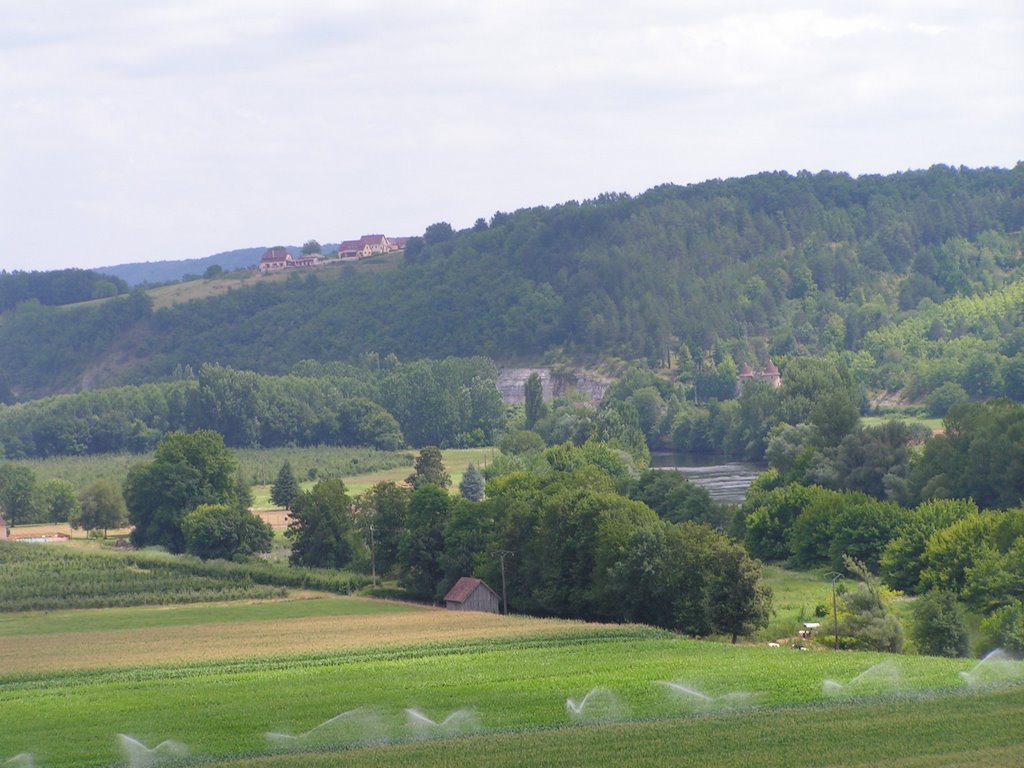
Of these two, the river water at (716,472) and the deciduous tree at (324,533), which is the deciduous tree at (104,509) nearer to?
the deciduous tree at (324,533)

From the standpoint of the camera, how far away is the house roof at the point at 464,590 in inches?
2972

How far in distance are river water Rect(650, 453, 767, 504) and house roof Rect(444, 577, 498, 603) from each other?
1651 inches

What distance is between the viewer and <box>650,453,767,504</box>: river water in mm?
124369

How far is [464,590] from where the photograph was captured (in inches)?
2992

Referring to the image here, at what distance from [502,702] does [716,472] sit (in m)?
100

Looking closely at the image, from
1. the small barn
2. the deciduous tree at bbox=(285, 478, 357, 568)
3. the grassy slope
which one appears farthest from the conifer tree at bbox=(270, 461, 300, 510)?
the grassy slope

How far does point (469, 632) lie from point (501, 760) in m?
23.9

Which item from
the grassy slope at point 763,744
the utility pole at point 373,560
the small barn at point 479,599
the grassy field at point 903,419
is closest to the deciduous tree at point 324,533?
the utility pole at point 373,560

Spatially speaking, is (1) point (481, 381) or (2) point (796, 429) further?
(1) point (481, 381)

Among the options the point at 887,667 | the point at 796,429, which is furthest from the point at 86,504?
the point at 887,667

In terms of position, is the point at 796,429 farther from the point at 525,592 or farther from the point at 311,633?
the point at 311,633

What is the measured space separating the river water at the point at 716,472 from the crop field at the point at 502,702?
59.1 m

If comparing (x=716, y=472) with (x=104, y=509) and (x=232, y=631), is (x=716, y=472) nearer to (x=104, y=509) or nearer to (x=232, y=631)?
(x=104, y=509)

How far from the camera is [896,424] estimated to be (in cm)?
10756
